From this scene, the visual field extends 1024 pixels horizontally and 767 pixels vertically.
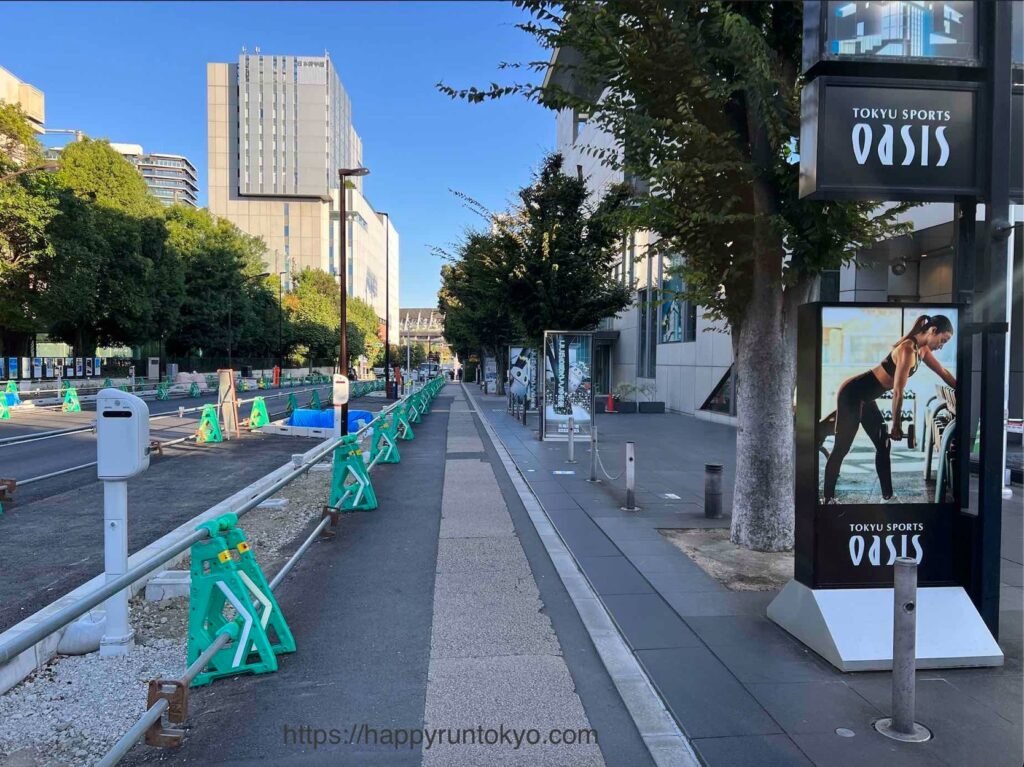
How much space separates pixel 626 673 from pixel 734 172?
477 cm

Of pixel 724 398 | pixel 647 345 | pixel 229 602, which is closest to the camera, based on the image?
pixel 229 602

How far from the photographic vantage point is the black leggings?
15.5ft

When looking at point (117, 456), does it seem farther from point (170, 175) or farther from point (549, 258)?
point (170, 175)

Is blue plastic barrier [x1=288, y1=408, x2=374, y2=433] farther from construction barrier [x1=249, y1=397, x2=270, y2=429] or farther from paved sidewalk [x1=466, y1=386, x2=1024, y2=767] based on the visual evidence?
paved sidewalk [x1=466, y1=386, x2=1024, y2=767]

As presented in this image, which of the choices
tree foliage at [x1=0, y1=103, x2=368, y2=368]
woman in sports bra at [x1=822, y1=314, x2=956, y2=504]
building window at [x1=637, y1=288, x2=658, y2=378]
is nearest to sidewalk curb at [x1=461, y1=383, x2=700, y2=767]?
woman in sports bra at [x1=822, y1=314, x2=956, y2=504]

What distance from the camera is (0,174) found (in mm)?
29797

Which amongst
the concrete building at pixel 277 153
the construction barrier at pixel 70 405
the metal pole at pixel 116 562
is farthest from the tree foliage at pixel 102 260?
the concrete building at pixel 277 153

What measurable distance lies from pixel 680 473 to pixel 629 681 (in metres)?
8.78

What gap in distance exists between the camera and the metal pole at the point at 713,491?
8922mm

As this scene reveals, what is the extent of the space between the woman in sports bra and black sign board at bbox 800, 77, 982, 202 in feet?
2.93

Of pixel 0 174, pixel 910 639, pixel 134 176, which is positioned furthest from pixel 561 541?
pixel 134 176

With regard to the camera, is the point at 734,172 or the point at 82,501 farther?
the point at 82,501

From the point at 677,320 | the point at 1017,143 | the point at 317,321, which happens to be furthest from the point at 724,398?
the point at 317,321

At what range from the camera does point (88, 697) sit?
4062 mm
